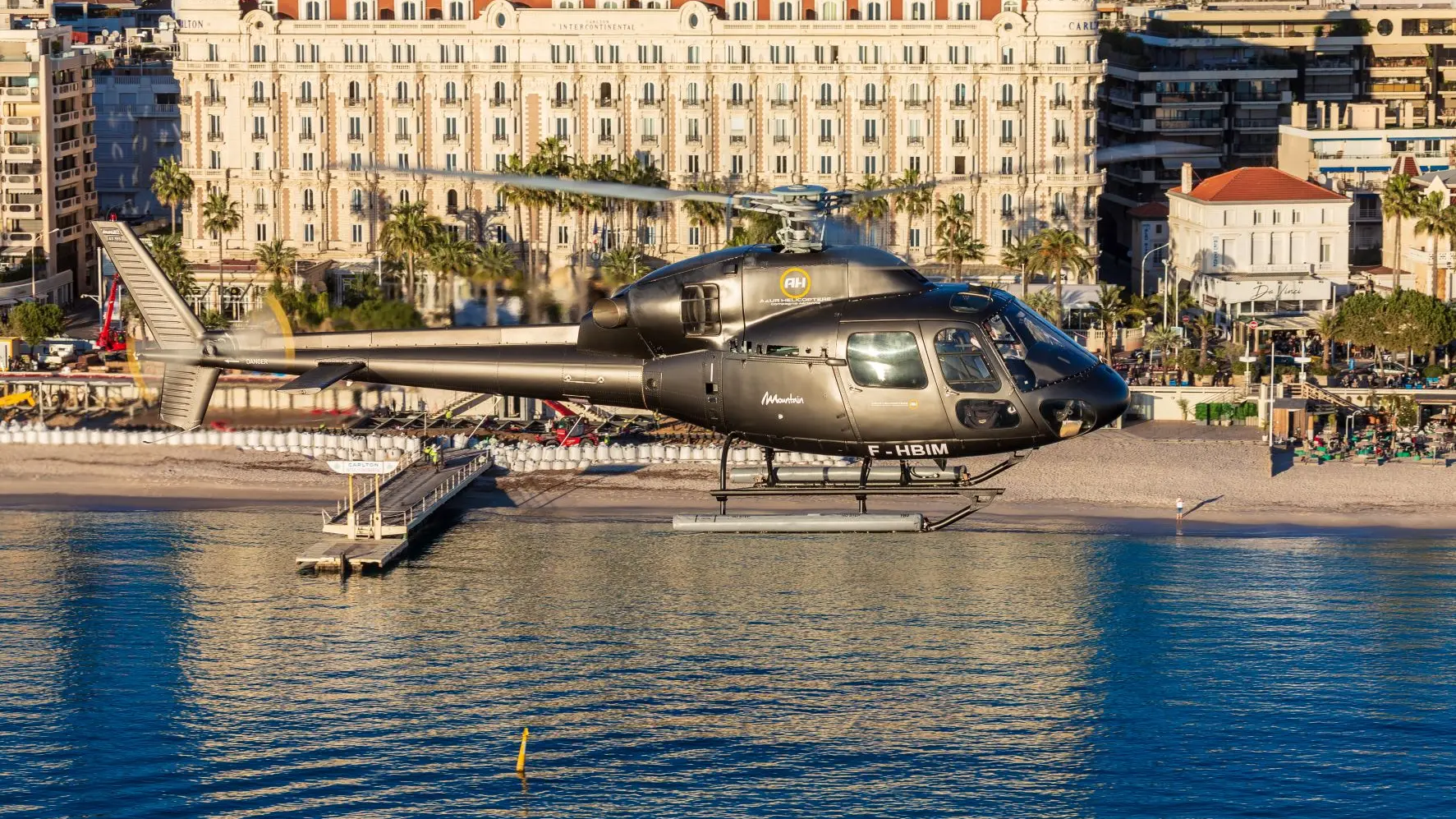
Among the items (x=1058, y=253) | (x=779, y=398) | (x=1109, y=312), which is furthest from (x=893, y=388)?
(x=1058, y=253)

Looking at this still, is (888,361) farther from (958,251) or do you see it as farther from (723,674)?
(958,251)

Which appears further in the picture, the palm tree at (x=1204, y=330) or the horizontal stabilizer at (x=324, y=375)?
the palm tree at (x=1204, y=330)

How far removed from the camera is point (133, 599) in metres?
104

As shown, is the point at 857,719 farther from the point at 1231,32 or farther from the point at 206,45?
the point at 1231,32

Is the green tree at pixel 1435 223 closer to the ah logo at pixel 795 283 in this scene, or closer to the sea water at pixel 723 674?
the sea water at pixel 723 674

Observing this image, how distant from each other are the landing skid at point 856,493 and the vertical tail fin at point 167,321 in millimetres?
13645

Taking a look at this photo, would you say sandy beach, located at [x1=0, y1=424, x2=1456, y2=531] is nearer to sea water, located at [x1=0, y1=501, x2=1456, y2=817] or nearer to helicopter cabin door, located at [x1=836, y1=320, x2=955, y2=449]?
sea water, located at [x1=0, y1=501, x2=1456, y2=817]

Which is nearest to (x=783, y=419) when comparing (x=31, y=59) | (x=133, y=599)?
(x=133, y=599)

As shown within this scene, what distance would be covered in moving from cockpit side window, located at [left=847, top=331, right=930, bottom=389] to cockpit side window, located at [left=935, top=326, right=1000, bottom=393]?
52 centimetres

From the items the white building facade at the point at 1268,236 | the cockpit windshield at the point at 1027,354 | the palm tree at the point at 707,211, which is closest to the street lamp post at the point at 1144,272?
the white building facade at the point at 1268,236

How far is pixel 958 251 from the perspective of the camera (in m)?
137

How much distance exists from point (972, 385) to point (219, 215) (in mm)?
86759

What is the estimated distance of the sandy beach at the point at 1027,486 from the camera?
376 feet

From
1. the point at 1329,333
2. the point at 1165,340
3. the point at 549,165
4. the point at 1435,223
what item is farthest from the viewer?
the point at 549,165
